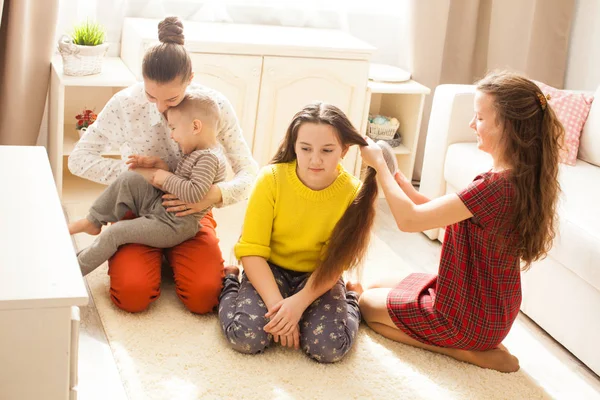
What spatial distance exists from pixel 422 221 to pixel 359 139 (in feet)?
0.86

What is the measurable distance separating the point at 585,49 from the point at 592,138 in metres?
0.91

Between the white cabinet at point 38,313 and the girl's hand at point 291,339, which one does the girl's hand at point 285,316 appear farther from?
the white cabinet at point 38,313

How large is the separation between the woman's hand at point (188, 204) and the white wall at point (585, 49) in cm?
199

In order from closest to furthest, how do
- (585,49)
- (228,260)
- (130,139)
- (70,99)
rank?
(130,139), (228,260), (70,99), (585,49)

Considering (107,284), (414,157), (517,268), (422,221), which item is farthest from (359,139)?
(414,157)

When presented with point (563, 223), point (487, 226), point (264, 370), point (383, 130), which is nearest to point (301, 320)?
point (264, 370)

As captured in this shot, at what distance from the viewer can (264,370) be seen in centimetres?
190

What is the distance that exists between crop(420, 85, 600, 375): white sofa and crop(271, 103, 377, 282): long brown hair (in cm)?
59

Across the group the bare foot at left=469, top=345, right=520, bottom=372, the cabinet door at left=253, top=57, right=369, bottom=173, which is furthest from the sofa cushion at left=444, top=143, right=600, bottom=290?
the cabinet door at left=253, top=57, right=369, bottom=173

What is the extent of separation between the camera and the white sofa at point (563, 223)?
6.85ft

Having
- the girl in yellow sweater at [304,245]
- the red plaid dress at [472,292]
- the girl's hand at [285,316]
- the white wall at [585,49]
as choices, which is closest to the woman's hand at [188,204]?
the girl in yellow sweater at [304,245]

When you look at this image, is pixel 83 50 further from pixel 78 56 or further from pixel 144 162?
pixel 144 162

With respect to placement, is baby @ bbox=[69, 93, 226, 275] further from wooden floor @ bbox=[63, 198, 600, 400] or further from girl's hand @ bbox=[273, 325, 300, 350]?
girl's hand @ bbox=[273, 325, 300, 350]

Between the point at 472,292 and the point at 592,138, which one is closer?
the point at 472,292
